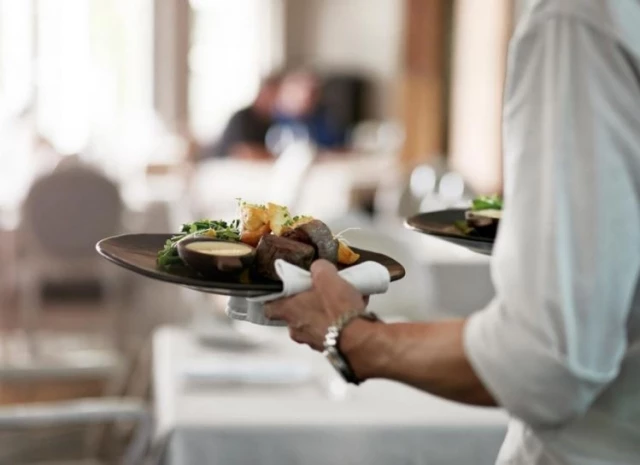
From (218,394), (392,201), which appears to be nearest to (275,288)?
(218,394)

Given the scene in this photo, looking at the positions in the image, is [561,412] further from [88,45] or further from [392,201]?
[88,45]

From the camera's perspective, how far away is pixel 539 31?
2.77 feet

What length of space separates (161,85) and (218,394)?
331 inches

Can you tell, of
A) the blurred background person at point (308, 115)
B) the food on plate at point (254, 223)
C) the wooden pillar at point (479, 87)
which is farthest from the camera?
the blurred background person at point (308, 115)

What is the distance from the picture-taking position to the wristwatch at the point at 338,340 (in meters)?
0.96

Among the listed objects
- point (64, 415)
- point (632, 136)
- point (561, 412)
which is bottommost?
point (64, 415)

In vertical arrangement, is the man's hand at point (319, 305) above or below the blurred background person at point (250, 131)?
above

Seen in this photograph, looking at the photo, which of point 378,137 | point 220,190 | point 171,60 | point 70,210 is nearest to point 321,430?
point 70,210

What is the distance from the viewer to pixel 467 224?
1.27m

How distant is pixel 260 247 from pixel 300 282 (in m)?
0.09

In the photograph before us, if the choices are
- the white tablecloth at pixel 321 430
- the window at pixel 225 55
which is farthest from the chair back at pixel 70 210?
the window at pixel 225 55

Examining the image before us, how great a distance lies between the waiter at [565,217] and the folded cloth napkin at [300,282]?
0.15 meters

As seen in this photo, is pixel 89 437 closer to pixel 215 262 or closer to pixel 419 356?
pixel 215 262

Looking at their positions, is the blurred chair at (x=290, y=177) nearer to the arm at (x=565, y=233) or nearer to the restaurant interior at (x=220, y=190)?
the restaurant interior at (x=220, y=190)
